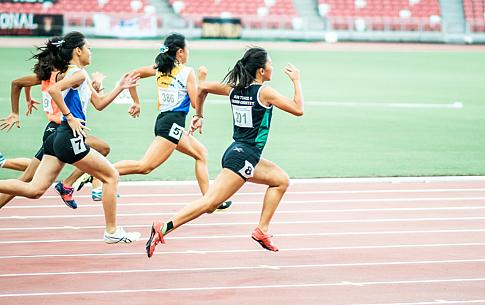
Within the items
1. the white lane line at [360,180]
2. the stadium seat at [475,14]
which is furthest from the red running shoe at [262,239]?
the stadium seat at [475,14]

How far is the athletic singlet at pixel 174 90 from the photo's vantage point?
11336 mm

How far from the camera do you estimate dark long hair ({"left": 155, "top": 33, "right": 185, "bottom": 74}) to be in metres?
11.3

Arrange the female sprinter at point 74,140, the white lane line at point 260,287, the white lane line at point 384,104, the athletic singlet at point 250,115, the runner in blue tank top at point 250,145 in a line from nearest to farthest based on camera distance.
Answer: the white lane line at point 260,287 < the runner in blue tank top at point 250,145 < the athletic singlet at point 250,115 < the female sprinter at point 74,140 < the white lane line at point 384,104

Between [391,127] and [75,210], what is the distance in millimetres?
9212

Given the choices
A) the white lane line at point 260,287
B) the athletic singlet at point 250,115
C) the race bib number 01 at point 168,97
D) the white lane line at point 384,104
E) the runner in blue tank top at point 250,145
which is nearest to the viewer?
the white lane line at point 260,287

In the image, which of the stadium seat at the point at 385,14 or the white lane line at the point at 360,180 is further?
the stadium seat at the point at 385,14

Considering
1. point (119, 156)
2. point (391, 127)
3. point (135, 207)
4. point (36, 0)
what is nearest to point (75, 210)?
point (135, 207)

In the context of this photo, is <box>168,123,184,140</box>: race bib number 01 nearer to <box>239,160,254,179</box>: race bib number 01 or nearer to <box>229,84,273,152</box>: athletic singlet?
<box>229,84,273,152</box>: athletic singlet

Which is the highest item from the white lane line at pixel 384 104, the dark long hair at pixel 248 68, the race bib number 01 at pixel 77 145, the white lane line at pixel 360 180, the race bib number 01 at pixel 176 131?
the dark long hair at pixel 248 68

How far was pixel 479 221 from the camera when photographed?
457 inches

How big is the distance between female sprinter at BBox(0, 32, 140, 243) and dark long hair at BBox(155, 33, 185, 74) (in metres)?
1.32

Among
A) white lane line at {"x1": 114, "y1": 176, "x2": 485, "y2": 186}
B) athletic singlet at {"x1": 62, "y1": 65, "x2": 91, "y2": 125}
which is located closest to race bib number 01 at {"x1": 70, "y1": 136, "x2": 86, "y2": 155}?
athletic singlet at {"x1": 62, "y1": 65, "x2": 91, "y2": 125}

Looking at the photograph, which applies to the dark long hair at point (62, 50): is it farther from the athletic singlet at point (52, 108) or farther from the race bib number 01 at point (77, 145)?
the race bib number 01 at point (77, 145)

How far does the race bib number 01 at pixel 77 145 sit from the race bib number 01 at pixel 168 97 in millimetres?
1834
